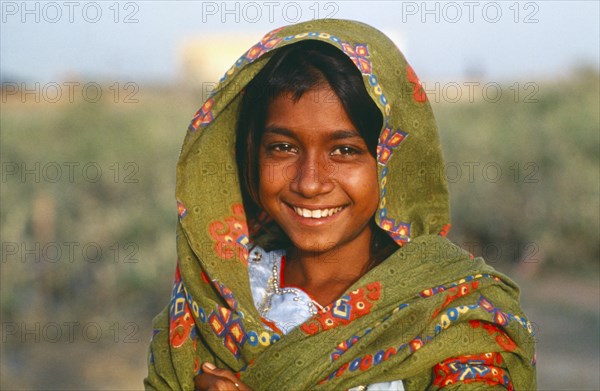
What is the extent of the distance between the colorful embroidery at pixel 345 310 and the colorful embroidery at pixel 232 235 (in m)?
0.40

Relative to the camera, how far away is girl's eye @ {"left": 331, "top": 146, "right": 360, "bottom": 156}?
226cm

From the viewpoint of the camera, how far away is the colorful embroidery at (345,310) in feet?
7.21

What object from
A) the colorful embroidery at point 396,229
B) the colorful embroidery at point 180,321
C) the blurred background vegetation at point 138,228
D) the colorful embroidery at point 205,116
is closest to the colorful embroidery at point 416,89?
the colorful embroidery at point 396,229

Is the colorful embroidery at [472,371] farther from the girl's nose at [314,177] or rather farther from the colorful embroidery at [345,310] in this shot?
the girl's nose at [314,177]

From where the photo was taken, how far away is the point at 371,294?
2.22 metres

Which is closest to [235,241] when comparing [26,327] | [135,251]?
[26,327]

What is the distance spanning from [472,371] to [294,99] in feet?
2.79

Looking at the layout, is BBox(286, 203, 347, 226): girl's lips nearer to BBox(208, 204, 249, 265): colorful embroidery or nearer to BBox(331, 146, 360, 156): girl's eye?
BBox(331, 146, 360, 156): girl's eye

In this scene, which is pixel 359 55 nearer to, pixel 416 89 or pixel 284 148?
pixel 416 89

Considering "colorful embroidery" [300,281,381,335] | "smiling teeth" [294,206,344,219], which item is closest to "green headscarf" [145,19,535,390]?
"colorful embroidery" [300,281,381,335]

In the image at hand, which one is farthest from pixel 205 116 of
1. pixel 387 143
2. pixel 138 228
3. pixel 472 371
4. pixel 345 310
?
pixel 138 228

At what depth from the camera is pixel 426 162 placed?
2.37 m

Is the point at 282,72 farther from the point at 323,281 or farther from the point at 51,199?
the point at 51,199

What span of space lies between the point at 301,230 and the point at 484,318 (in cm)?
56
